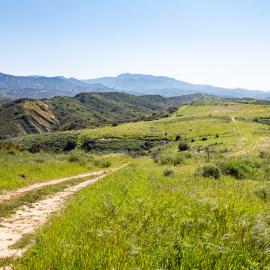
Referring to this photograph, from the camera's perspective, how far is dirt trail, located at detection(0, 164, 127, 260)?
10268mm

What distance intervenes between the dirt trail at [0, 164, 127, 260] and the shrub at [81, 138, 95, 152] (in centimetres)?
7361

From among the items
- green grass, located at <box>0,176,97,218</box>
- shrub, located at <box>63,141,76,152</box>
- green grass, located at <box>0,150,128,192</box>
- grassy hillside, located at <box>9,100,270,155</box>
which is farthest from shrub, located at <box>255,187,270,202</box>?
shrub, located at <box>63,141,76,152</box>

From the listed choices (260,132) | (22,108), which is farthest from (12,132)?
(260,132)

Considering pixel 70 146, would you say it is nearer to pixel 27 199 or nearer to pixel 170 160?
pixel 170 160

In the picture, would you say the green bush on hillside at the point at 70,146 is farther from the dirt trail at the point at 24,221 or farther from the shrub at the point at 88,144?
the dirt trail at the point at 24,221

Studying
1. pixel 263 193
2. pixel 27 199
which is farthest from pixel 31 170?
pixel 263 193

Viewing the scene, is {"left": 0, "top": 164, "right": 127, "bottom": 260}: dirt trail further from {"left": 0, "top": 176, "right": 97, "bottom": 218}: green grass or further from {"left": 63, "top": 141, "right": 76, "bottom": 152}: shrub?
{"left": 63, "top": 141, "right": 76, "bottom": 152}: shrub

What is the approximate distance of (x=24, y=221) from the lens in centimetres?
1365

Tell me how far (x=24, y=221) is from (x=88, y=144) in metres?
82.8

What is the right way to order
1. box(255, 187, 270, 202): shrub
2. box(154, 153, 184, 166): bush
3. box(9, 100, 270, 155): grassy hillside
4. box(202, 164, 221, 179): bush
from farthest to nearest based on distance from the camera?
box(9, 100, 270, 155): grassy hillside
box(154, 153, 184, 166): bush
box(202, 164, 221, 179): bush
box(255, 187, 270, 202): shrub

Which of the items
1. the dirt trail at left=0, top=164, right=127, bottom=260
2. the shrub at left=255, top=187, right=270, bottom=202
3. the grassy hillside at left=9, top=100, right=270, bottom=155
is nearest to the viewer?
the dirt trail at left=0, top=164, right=127, bottom=260

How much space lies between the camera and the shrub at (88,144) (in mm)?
93350

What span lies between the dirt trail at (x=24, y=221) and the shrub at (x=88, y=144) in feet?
241

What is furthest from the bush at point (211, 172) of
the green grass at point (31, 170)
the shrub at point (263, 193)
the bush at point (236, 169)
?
the green grass at point (31, 170)
